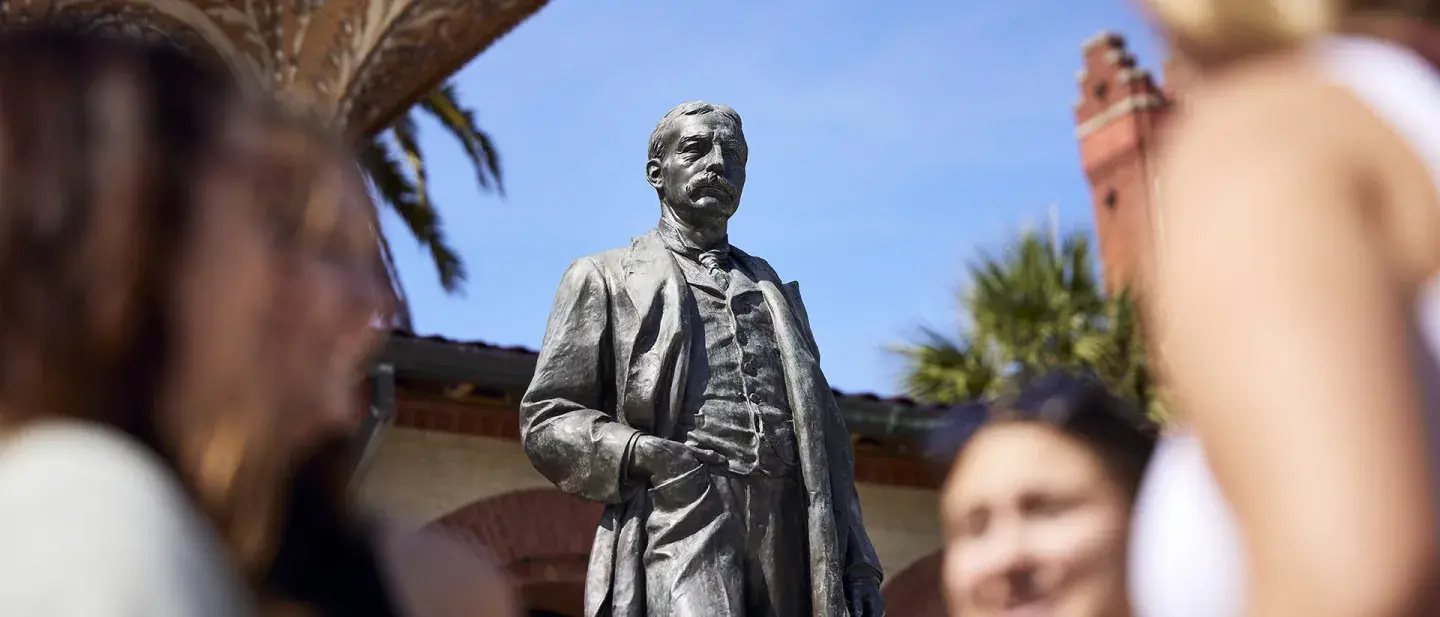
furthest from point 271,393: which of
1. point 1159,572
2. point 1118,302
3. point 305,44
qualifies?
point 1118,302

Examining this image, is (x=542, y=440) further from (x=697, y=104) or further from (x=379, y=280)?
(x=379, y=280)

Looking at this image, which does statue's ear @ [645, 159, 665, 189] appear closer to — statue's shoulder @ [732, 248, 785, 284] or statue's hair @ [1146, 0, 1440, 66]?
statue's shoulder @ [732, 248, 785, 284]

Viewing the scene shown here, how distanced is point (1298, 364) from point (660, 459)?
358cm

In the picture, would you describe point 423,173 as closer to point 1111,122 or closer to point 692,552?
point 692,552

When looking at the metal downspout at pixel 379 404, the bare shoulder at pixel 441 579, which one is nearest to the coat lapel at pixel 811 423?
the bare shoulder at pixel 441 579

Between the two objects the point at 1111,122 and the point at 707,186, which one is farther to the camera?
the point at 1111,122

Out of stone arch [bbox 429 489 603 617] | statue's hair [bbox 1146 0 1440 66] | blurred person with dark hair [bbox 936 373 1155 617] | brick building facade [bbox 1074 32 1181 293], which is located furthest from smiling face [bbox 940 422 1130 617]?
brick building facade [bbox 1074 32 1181 293]

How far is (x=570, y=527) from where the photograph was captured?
11.8m

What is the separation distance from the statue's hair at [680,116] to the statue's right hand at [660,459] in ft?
3.48

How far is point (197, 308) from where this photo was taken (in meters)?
1.44

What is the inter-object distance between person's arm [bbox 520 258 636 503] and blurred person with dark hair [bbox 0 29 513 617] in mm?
2938

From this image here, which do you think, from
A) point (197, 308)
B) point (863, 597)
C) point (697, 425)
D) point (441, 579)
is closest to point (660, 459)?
point (697, 425)

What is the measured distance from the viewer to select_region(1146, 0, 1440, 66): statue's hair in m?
1.10

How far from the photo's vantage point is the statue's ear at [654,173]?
513 cm
